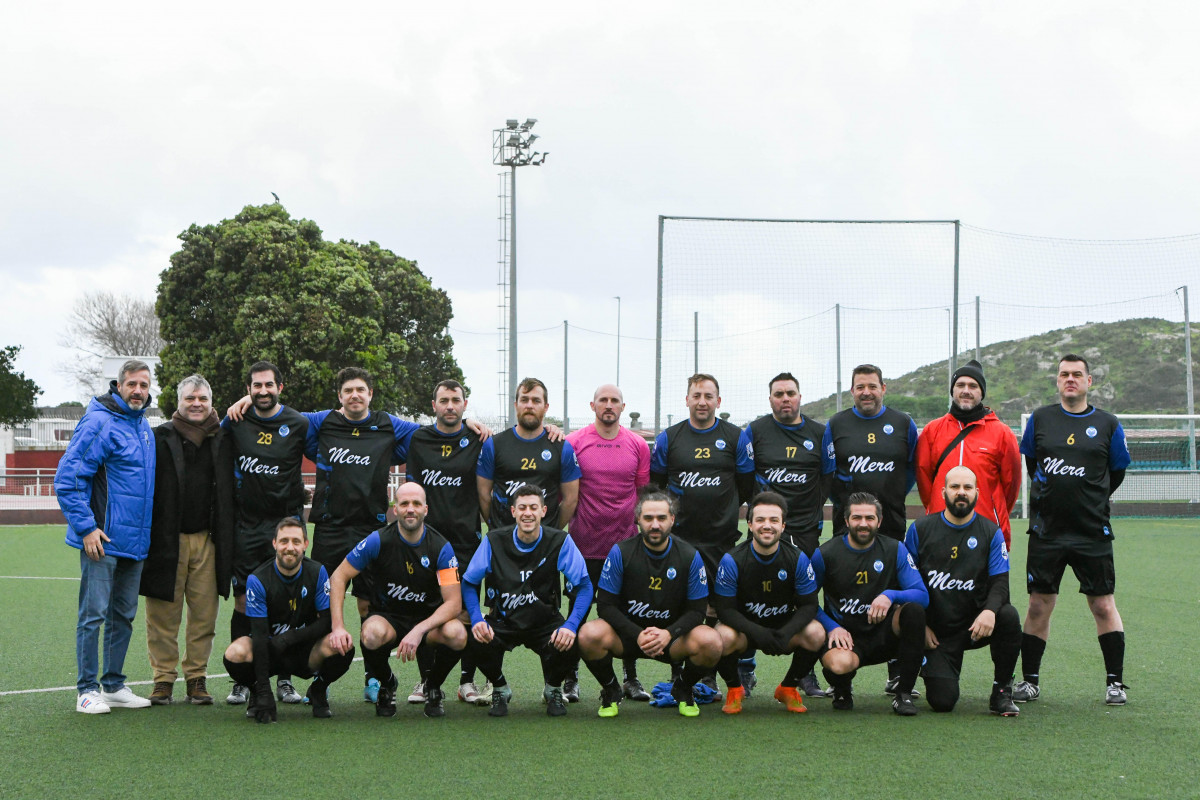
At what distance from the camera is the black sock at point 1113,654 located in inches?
205

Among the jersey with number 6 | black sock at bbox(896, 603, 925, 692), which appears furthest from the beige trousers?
the jersey with number 6

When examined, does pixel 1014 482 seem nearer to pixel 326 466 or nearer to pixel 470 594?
pixel 470 594

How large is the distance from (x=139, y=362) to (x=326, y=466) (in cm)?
105

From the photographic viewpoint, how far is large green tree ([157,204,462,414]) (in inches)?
990

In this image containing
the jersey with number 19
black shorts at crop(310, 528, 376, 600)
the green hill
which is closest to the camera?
black shorts at crop(310, 528, 376, 600)

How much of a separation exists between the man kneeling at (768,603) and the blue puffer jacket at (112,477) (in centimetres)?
287

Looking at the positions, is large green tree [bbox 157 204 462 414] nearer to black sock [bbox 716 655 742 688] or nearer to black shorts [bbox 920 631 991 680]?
black sock [bbox 716 655 742 688]

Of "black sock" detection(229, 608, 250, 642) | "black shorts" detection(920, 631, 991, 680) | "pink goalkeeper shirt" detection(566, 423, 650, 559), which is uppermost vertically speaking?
"pink goalkeeper shirt" detection(566, 423, 650, 559)

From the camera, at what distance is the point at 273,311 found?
25141 millimetres

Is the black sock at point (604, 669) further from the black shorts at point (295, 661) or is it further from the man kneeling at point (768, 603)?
the black shorts at point (295, 661)

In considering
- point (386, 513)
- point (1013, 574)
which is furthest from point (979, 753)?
point (1013, 574)

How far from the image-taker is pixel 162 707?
5.12m

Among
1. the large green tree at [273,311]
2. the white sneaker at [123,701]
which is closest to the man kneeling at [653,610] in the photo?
the white sneaker at [123,701]

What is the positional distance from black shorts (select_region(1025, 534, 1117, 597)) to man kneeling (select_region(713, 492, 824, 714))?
1254 millimetres
